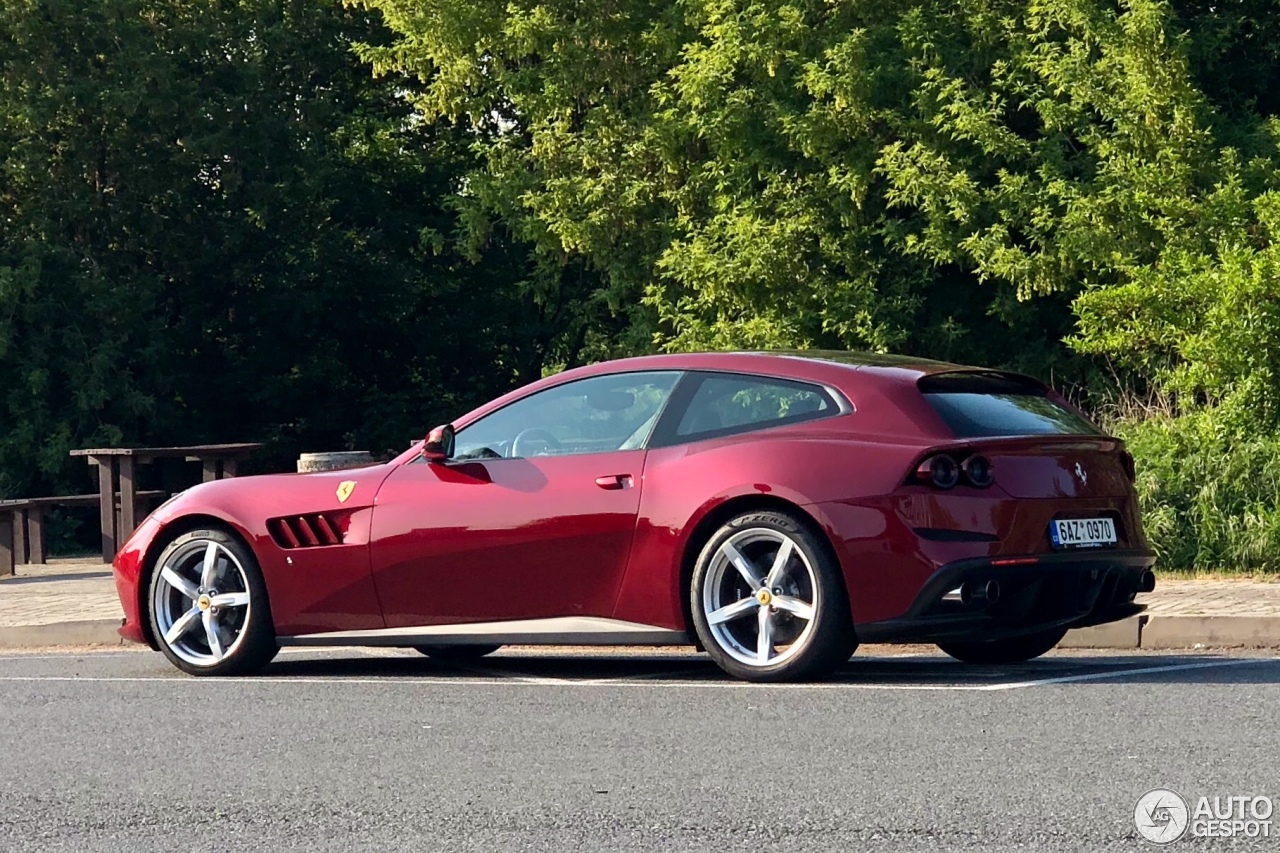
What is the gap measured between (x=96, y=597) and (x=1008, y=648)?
7860 millimetres

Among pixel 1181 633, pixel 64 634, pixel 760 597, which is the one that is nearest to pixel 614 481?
pixel 760 597

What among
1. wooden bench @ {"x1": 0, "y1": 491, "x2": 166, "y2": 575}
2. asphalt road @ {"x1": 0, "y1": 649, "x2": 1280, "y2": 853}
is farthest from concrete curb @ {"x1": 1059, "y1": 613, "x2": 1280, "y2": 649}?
wooden bench @ {"x1": 0, "y1": 491, "x2": 166, "y2": 575}

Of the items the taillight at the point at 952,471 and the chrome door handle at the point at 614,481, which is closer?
the taillight at the point at 952,471

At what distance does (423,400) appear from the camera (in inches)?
1296

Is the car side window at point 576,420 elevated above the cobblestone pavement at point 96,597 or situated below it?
above

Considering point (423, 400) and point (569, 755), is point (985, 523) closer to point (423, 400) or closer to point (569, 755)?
point (569, 755)

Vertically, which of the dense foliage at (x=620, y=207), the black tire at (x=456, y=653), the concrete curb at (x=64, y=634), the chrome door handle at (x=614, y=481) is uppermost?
the dense foliage at (x=620, y=207)

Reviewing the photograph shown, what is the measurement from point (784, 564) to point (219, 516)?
295 cm

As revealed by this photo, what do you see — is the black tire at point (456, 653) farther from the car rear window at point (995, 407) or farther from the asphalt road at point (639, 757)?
the car rear window at point (995, 407)

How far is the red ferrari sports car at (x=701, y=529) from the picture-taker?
7.96 meters

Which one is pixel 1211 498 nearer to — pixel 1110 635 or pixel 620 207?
pixel 1110 635

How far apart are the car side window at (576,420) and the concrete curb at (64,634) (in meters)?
4.12

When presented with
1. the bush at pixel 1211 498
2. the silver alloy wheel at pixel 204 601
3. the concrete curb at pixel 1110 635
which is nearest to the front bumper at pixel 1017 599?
the concrete curb at pixel 1110 635

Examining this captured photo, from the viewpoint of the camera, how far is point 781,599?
8.12 m
